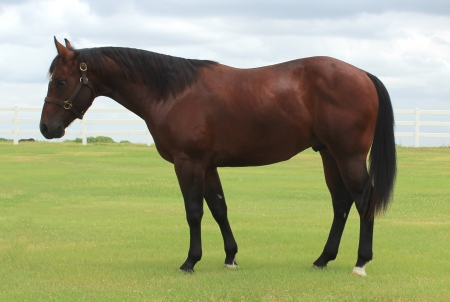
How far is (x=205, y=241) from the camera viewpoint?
985 cm

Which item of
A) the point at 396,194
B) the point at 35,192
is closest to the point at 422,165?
the point at 396,194

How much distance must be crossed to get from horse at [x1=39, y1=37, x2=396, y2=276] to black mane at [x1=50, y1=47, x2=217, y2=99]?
0.01 meters

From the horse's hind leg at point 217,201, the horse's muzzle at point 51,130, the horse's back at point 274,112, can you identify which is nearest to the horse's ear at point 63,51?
the horse's muzzle at point 51,130

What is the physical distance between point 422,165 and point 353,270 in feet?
56.4

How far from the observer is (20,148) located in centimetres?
2884

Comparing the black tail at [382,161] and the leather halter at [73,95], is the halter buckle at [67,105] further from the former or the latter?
the black tail at [382,161]

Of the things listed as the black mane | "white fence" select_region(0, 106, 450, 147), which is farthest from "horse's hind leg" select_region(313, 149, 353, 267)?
"white fence" select_region(0, 106, 450, 147)

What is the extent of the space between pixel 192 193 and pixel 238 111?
0.97 metres

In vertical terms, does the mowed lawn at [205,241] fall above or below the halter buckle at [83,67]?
below

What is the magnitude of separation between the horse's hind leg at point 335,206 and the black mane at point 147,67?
1742 millimetres

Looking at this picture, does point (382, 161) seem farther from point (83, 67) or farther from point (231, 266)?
point (83, 67)

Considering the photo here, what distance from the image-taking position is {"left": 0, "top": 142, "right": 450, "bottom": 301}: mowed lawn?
6594 mm

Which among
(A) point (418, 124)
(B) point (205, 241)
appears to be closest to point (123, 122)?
(A) point (418, 124)

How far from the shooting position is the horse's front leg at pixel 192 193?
23.9ft
